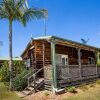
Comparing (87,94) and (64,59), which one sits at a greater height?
(64,59)

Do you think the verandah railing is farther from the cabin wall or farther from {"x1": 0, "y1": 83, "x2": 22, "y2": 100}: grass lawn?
{"x1": 0, "y1": 83, "x2": 22, "y2": 100}: grass lawn

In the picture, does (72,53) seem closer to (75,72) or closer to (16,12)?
(75,72)

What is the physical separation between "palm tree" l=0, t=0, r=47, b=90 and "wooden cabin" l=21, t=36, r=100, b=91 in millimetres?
2301

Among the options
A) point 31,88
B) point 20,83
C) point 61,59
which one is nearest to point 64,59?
point 61,59

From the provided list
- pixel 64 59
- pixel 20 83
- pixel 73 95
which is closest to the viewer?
pixel 73 95

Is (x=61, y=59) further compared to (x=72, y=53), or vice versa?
(x=72, y=53)

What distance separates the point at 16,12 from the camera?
70.1 ft

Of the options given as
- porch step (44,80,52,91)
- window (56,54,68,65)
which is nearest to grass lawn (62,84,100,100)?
porch step (44,80,52,91)

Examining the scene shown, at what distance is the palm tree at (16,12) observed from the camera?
69.6 feet

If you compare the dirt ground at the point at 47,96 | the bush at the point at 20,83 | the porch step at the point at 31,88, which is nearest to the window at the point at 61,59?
the porch step at the point at 31,88

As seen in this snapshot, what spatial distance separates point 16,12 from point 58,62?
7.58 meters

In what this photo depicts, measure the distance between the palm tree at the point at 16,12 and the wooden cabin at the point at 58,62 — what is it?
2.30m

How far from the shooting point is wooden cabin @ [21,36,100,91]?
65.5ft

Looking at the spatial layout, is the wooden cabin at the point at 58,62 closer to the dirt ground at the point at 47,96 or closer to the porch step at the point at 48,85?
the porch step at the point at 48,85
